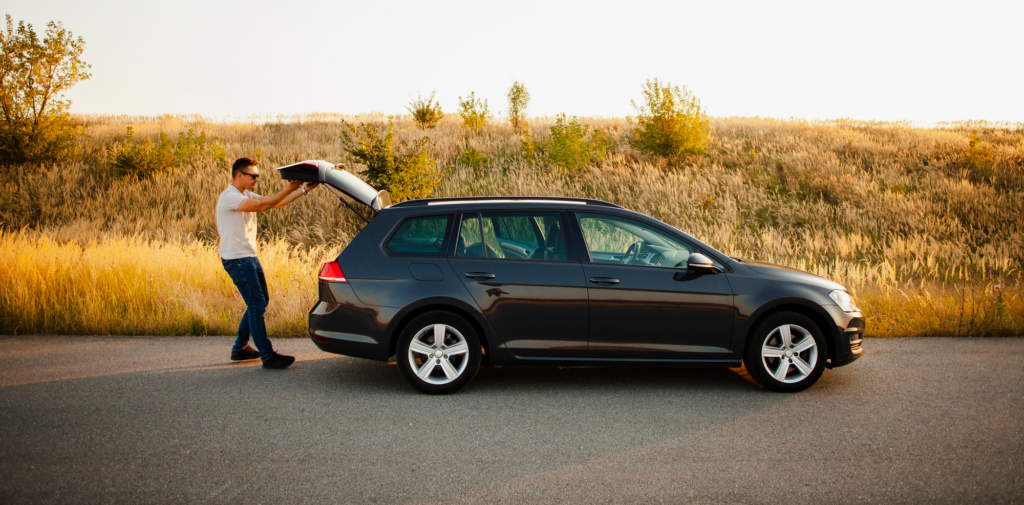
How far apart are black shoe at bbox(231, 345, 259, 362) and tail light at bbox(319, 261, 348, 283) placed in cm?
179

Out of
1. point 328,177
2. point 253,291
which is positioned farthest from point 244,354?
point 328,177

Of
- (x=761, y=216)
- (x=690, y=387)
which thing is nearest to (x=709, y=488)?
(x=690, y=387)

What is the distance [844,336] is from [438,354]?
3457 millimetres

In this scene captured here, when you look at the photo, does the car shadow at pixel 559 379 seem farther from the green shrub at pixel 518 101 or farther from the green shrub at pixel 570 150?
the green shrub at pixel 518 101

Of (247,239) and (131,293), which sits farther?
(131,293)

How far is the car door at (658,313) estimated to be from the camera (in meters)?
5.43

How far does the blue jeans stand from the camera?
6.18m

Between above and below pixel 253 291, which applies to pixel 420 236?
above

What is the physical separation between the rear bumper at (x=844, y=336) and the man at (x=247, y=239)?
4836 mm

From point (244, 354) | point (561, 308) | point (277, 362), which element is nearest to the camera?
point (561, 308)

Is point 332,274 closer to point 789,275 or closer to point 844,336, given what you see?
point 789,275

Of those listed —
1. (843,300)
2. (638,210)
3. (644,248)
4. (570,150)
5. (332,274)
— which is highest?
(570,150)

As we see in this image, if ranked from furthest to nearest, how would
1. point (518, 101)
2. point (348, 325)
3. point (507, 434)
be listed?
point (518, 101)
point (348, 325)
point (507, 434)

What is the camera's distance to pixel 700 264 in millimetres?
5305
